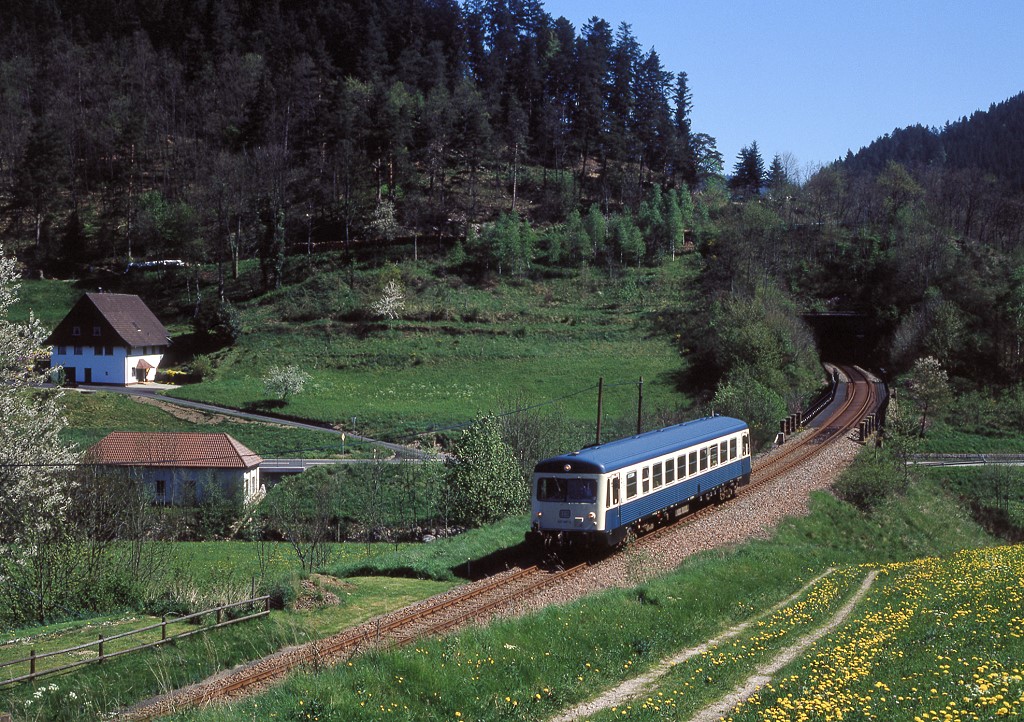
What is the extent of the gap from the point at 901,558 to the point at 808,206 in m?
93.4

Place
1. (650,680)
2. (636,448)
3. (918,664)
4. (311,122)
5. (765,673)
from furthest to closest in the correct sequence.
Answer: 1. (311,122)
2. (636,448)
3. (650,680)
4. (765,673)
5. (918,664)

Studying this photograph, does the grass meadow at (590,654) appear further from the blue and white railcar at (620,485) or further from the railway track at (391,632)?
the blue and white railcar at (620,485)

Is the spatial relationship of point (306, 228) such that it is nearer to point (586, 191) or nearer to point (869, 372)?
point (586, 191)

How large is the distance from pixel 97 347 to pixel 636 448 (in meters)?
60.2

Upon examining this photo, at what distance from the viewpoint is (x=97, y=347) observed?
74.7m

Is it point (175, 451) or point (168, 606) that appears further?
point (175, 451)

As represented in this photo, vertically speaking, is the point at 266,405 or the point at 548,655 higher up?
the point at 548,655

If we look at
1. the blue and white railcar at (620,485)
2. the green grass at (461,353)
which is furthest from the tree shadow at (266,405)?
the blue and white railcar at (620,485)

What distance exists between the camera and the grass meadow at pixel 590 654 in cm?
1302

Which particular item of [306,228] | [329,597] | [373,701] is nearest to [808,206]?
[306,228]

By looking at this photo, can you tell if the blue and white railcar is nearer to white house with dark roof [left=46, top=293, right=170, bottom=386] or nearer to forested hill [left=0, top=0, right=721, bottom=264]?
white house with dark roof [left=46, top=293, right=170, bottom=386]

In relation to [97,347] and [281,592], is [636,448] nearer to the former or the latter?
[281,592]

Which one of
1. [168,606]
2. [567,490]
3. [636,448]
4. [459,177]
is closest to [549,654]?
[567,490]

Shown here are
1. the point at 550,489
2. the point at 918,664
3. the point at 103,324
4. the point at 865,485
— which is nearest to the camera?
the point at 918,664
